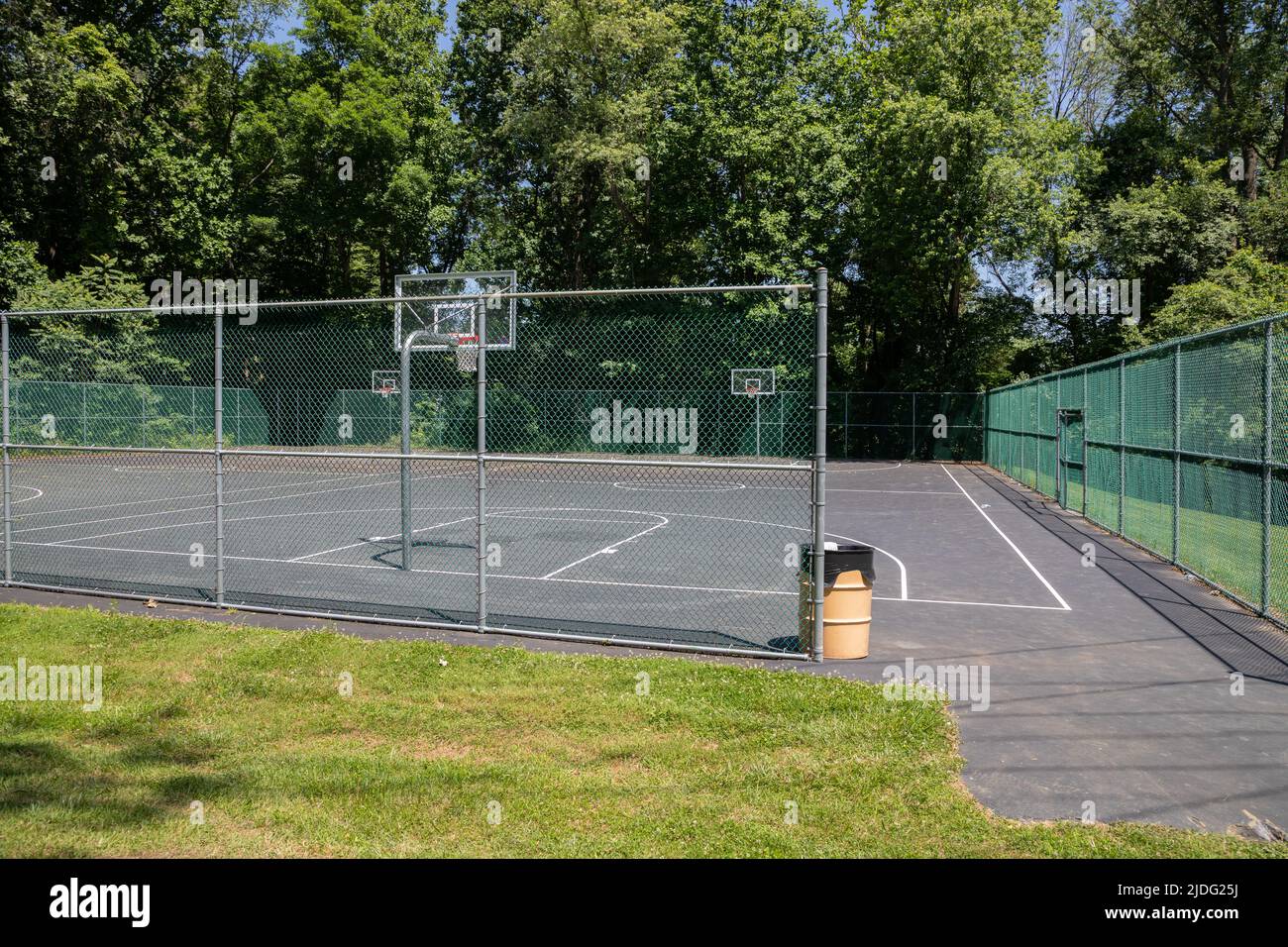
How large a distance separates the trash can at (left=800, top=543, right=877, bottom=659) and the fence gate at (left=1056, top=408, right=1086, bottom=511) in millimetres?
14684

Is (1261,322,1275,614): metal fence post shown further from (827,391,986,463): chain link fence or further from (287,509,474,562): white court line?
(827,391,986,463): chain link fence

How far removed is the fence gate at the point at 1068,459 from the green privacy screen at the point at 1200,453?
1.25 feet

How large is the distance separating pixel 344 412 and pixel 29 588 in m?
17.9

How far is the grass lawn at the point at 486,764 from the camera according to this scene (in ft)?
16.4

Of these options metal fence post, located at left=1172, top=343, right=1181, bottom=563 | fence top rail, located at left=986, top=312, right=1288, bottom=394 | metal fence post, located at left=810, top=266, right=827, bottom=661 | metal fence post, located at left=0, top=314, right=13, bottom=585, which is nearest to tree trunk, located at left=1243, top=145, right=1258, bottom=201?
fence top rail, located at left=986, top=312, right=1288, bottom=394

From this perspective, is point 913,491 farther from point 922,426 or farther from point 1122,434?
point 922,426

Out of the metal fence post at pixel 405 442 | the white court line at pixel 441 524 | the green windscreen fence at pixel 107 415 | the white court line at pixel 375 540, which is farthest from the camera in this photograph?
the green windscreen fence at pixel 107 415

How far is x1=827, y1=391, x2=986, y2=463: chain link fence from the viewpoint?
41.0 metres

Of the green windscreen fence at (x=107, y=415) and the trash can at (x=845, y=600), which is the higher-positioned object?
the green windscreen fence at (x=107, y=415)

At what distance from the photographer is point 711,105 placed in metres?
40.5

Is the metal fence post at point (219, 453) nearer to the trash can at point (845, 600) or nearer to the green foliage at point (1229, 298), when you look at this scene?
the trash can at point (845, 600)

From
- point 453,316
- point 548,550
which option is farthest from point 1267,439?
point 453,316

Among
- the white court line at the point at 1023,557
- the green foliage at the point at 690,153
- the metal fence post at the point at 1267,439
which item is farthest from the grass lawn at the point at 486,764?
the green foliage at the point at 690,153
